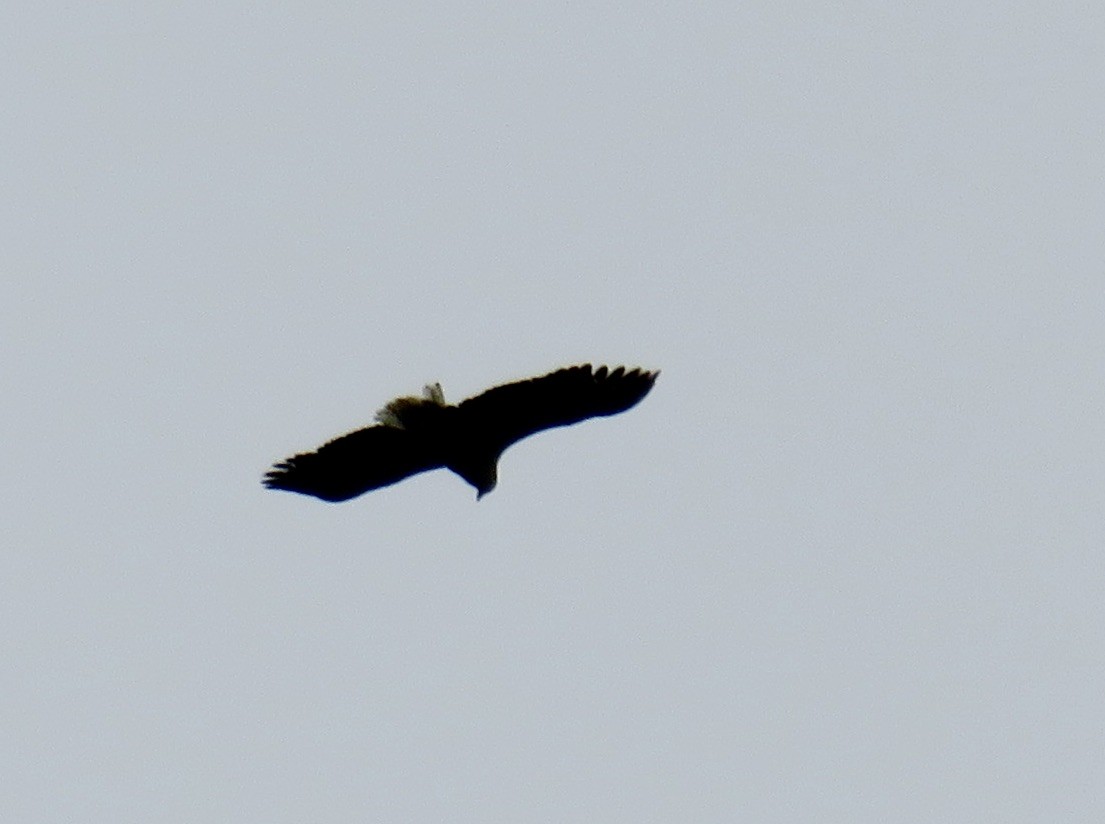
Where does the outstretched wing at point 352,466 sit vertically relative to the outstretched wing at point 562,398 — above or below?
above

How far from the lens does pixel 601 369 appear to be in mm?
12914

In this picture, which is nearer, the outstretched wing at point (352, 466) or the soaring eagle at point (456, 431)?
the soaring eagle at point (456, 431)

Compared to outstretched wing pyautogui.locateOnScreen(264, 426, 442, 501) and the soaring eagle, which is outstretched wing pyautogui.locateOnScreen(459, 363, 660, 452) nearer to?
the soaring eagle

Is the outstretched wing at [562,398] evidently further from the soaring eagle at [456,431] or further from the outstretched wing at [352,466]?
the outstretched wing at [352,466]

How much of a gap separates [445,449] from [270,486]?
1.26 m

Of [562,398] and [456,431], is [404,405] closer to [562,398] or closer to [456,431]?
[456,431]

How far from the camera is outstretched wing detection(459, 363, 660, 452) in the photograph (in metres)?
12.9

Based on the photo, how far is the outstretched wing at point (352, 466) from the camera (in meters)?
13.5

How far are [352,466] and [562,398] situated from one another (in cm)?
164

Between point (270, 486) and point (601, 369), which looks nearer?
point (601, 369)

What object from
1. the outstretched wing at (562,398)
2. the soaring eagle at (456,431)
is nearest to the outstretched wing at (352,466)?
→ the soaring eagle at (456,431)

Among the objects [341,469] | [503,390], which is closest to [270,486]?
[341,469]

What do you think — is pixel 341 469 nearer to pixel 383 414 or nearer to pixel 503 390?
pixel 383 414

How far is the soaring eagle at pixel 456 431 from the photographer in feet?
42.4
